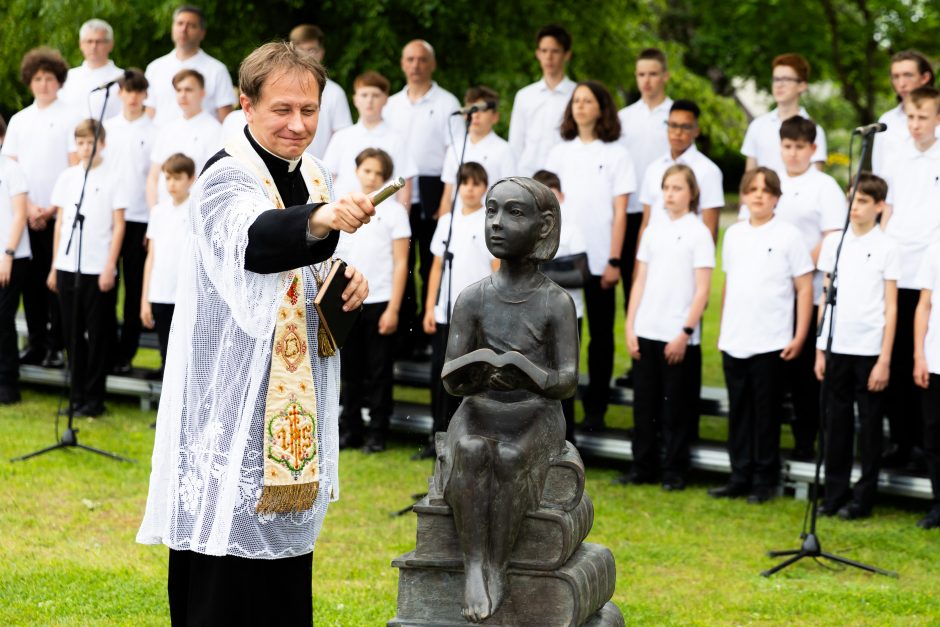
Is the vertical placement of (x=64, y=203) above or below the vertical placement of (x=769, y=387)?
above

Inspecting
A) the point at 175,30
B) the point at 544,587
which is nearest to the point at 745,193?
the point at 544,587

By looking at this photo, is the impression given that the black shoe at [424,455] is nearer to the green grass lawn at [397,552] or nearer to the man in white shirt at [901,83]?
the green grass lawn at [397,552]

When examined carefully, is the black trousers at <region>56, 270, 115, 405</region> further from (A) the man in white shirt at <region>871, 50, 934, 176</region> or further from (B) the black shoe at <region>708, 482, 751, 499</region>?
(A) the man in white shirt at <region>871, 50, 934, 176</region>

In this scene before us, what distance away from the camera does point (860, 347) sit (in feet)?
28.2

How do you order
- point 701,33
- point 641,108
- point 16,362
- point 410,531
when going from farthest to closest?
1. point 701,33
2. point 16,362
3. point 641,108
4. point 410,531

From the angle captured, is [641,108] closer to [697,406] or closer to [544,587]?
[697,406]

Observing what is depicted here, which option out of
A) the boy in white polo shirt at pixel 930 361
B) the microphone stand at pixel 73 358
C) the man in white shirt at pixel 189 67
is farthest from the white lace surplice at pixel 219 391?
the man in white shirt at pixel 189 67

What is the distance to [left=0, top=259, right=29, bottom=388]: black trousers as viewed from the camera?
1134 cm

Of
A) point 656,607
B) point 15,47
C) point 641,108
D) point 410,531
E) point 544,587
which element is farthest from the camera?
point 15,47

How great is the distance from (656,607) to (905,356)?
3145mm

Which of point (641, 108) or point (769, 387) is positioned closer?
point (769, 387)

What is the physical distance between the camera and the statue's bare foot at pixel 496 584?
17.2 feet

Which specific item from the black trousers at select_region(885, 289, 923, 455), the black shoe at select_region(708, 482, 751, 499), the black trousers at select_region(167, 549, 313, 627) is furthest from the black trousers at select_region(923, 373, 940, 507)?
the black trousers at select_region(167, 549, 313, 627)

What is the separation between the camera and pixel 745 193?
29.7 feet
